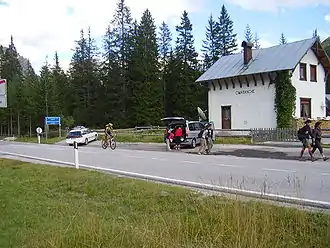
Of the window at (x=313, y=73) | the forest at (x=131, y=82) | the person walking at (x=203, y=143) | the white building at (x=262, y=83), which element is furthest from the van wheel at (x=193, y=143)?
the forest at (x=131, y=82)

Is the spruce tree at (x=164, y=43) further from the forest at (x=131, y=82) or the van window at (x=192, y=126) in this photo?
the van window at (x=192, y=126)

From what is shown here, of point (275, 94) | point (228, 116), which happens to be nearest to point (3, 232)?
A: point (275, 94)

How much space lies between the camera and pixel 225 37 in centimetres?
7438

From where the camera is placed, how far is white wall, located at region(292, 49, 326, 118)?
121 ft

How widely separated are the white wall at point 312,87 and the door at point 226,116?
630 cm

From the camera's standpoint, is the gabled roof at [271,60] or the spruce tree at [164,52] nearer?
the gabled roof at [271,60]

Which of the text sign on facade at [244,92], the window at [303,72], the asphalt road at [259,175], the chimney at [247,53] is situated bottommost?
the asphalt road at [259,175]

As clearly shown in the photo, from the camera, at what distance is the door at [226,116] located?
4034 centimetres

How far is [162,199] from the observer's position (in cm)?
903

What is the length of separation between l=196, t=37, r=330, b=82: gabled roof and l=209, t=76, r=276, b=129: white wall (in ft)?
3.06

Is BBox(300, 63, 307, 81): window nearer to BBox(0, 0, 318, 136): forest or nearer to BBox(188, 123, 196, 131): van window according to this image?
BBox(188, 123, 196, 131): van window

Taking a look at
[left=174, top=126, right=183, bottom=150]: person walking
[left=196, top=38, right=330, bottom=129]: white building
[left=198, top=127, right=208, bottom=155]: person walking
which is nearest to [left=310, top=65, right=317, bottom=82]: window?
[left=196, top=38, right=330, bottom=129]: white building

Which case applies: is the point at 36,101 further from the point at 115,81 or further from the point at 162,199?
the point at 162,199

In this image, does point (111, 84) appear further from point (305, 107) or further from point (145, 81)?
point (305, 107)
